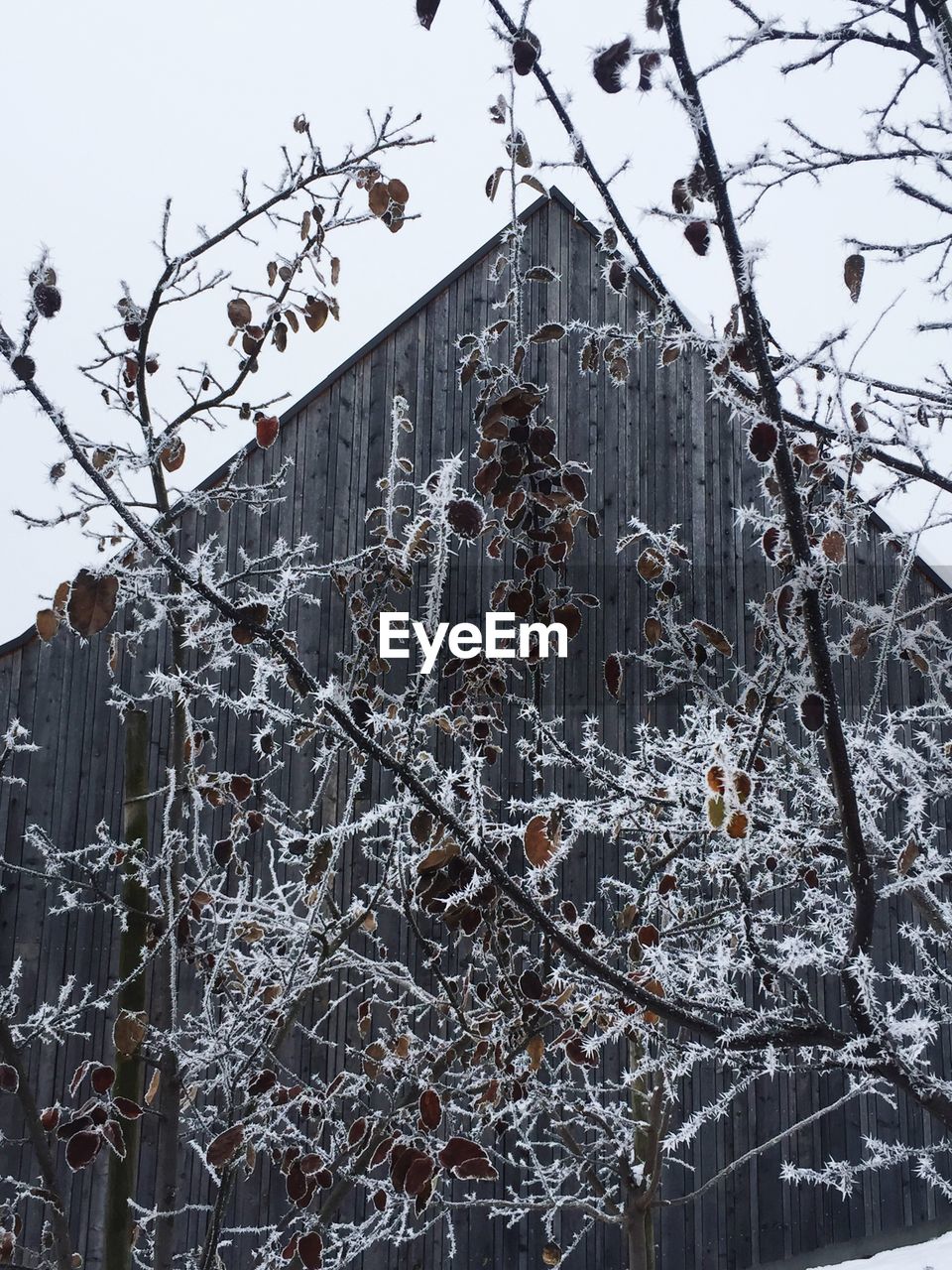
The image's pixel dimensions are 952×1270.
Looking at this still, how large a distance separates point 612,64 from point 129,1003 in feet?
6.70

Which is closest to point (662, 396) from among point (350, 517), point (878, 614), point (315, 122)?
point (350, 517)

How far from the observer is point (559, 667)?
4594 millimetres

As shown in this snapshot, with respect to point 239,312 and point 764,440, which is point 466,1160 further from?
point 239,312

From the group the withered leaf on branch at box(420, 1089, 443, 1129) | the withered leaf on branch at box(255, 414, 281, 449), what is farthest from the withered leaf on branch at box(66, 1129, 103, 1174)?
the withered leaf on branch at box(255, 414, 281, 449)

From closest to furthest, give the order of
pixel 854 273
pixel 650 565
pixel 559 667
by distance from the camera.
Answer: pixel 854 273
pixel 650 565
pixel 559 667

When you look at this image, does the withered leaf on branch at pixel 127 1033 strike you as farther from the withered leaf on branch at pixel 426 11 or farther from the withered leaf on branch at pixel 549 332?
the withered leaf on branch at pixel 426 11

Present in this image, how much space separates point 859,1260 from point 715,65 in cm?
526

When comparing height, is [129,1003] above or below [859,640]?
below

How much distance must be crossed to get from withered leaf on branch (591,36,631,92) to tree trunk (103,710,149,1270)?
172cm

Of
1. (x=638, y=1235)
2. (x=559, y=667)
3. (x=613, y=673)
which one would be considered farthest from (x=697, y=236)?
(x=559, y=667)

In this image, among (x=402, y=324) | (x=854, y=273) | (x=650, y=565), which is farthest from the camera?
(x=402, y=324)

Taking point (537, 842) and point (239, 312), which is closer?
point (537, 842)

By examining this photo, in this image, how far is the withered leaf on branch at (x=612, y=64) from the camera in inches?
44.5

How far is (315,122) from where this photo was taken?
2088 millimetres
